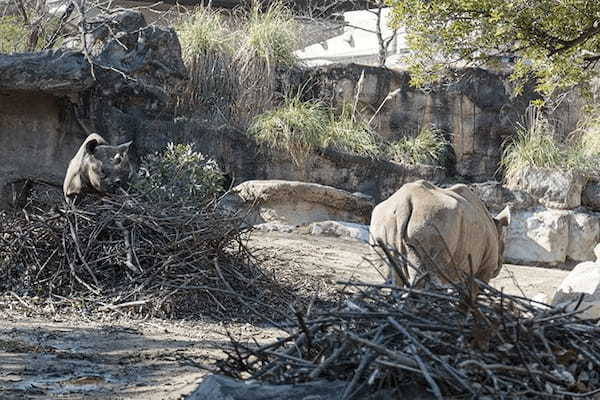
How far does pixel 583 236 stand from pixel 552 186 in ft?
4.01

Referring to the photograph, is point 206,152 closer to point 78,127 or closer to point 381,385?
point 78,127

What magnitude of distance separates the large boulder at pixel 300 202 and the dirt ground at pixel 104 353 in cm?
550

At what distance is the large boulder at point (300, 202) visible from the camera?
1683 centimetres

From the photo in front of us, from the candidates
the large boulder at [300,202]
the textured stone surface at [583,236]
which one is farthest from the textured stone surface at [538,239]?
the large boulder at [300,202]

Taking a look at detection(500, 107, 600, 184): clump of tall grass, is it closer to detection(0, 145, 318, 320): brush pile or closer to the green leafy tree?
the green leafy tree

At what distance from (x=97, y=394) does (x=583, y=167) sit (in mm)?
15165

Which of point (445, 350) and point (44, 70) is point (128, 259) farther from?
point (44, 70)

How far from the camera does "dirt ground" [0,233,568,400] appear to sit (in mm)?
6102

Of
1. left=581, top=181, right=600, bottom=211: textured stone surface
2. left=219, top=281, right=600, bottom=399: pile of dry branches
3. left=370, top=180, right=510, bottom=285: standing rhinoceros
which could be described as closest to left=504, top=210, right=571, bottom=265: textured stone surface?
left=581, top=181, right=600, bottom=211: textured stone surface

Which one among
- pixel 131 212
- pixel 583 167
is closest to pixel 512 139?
pixel 583 167

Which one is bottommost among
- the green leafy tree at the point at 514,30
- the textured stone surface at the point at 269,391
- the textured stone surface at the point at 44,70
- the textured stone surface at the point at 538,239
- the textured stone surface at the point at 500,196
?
the textured stone surface at the point at 538,239

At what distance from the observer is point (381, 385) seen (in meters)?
4.07

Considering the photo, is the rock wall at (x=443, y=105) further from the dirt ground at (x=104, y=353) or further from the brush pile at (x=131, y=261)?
the brush pile at (x=131, y=261)

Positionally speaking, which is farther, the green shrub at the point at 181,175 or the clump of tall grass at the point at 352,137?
the clump of tall grass at the point at 352,137
